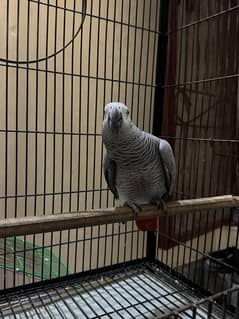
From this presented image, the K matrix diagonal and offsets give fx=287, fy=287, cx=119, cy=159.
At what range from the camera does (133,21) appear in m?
1.66

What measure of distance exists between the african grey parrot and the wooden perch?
4 cm

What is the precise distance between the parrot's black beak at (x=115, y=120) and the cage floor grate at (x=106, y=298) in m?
0.68

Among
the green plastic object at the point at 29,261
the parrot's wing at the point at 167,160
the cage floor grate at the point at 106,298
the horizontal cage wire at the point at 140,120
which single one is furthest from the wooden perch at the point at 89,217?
the green plastic object at the point at 29,261

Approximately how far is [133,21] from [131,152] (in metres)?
1.11

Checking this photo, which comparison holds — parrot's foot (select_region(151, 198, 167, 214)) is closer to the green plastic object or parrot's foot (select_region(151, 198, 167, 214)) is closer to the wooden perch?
the wooden perch

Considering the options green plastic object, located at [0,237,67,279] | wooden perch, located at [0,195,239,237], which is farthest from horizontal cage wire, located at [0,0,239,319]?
wooden perch, located at [0,195,239,237]

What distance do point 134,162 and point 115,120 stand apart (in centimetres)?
17

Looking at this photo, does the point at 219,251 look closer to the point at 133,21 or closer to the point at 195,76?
the point at 195,76

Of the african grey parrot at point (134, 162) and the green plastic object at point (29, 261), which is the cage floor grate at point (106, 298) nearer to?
the green plastic object at point (29, 261)

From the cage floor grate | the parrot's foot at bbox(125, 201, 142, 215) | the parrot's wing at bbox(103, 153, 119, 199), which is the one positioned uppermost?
the parrot's wing at bbox(103, 153, 119, 199)

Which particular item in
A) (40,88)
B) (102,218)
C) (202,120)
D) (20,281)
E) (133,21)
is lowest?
(20,281)

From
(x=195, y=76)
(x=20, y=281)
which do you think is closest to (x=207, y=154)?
(x=195, y=76)

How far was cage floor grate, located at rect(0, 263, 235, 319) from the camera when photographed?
1.08 m

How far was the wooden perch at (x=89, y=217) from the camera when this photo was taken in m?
0.61
